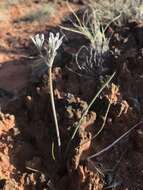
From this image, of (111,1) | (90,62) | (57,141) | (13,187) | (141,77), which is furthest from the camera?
(111,1)

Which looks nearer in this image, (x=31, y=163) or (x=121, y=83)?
(x=31, y=163)

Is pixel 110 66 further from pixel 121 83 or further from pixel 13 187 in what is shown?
pixel 13 187

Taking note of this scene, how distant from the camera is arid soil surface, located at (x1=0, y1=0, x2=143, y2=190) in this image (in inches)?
144

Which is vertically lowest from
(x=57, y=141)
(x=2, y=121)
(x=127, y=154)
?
(x=127, y=154)

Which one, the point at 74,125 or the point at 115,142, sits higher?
the point at 74,125

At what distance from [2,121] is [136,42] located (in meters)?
1.47

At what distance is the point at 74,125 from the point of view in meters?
3.85

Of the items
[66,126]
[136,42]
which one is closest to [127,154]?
[66,126]

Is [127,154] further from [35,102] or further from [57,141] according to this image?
[35,102]

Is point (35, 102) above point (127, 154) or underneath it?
above

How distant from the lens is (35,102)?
4238 mm

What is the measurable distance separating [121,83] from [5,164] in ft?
3.88

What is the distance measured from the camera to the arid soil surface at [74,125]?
3658 millimetres

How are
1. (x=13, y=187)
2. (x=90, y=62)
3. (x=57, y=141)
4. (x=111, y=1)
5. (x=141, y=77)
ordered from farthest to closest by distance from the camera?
(x=111, y=1) → (x=90, y=62) → (x=141, y=77) → (x=57, y=141) → (x=13, y=187)
